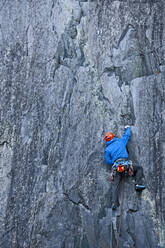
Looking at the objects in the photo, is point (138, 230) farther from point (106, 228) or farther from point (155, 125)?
point (155, 125)

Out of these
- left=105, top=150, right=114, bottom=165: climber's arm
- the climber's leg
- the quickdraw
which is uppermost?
left=105, top=150, right=114, bottom=165: climber's arm

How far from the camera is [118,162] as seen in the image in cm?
568

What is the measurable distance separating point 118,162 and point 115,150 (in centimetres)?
24

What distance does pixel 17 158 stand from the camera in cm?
599

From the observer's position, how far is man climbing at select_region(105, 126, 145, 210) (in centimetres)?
570

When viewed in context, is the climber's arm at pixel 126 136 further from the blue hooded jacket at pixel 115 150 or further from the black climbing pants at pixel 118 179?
the black climbing pants at pixel 118 179

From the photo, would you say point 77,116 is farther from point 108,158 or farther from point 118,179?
point 118,179

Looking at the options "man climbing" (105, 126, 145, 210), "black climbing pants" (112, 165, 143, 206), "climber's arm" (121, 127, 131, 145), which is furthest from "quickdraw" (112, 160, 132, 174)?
"climber's arm" (121, 127, 131, 145)

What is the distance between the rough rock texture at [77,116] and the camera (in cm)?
573

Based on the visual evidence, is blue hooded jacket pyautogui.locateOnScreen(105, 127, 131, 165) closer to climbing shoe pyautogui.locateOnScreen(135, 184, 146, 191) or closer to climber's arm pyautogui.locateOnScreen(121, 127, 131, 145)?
climber's arm pyautogui.locateOnScreen(121, 127, 131, 145)

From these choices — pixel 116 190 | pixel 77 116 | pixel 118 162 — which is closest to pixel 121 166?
pixel 118 162

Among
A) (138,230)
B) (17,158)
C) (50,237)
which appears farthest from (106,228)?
(17,158)

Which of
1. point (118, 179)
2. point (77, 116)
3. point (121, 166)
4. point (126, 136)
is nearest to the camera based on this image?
point (121, 166)

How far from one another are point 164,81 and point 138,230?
3.05 metres
